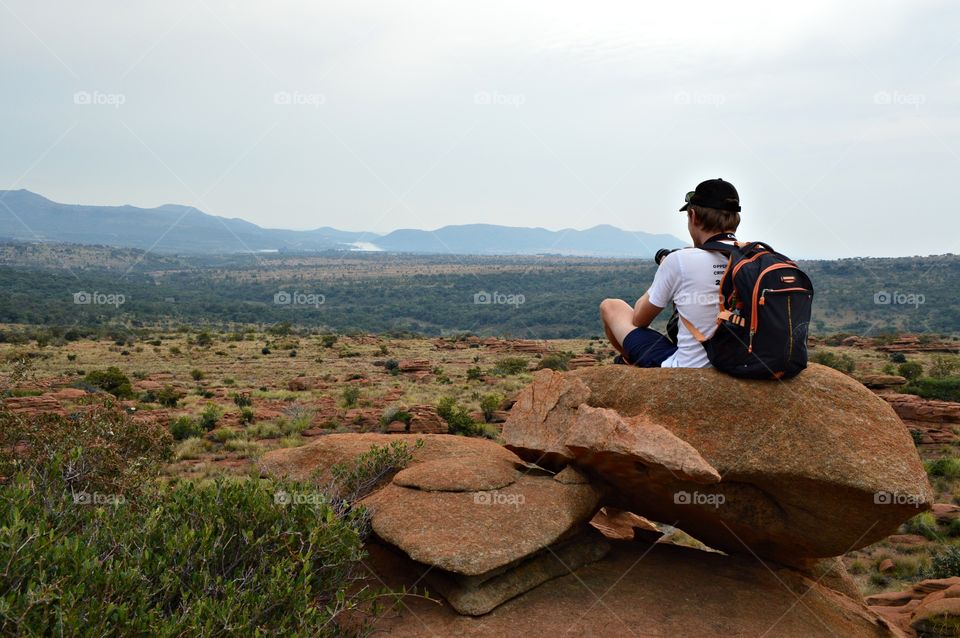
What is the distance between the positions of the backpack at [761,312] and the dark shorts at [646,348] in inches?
30.9

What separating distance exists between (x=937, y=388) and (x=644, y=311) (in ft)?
75.4

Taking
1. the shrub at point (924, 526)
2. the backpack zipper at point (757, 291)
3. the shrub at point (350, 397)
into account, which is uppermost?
the backpack zipper at point (757, 291)

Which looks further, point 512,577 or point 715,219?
point 715,219

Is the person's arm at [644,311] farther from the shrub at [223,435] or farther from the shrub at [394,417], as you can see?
the shrub at [223,435]

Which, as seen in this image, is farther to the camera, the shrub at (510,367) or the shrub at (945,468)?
the shrub at (510,367)

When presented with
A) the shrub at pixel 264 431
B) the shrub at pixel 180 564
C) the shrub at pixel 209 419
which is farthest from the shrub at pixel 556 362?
the shrub at pixel 180 564

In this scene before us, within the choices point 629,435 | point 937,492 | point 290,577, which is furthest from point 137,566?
point 937,492

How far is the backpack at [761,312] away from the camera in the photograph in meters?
5.40

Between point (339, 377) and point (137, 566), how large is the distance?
2649 cm

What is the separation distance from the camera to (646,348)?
263 inches

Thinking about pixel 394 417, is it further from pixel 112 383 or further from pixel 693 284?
pixel 693 284

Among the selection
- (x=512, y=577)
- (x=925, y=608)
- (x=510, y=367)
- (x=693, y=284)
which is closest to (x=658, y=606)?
(x=512, y=577)

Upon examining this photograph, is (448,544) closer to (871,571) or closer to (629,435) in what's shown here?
(629,435)

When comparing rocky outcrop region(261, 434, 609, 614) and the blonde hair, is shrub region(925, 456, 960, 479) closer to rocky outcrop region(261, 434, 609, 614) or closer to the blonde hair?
rocky outcrop region(261, 434, 609, 614)
